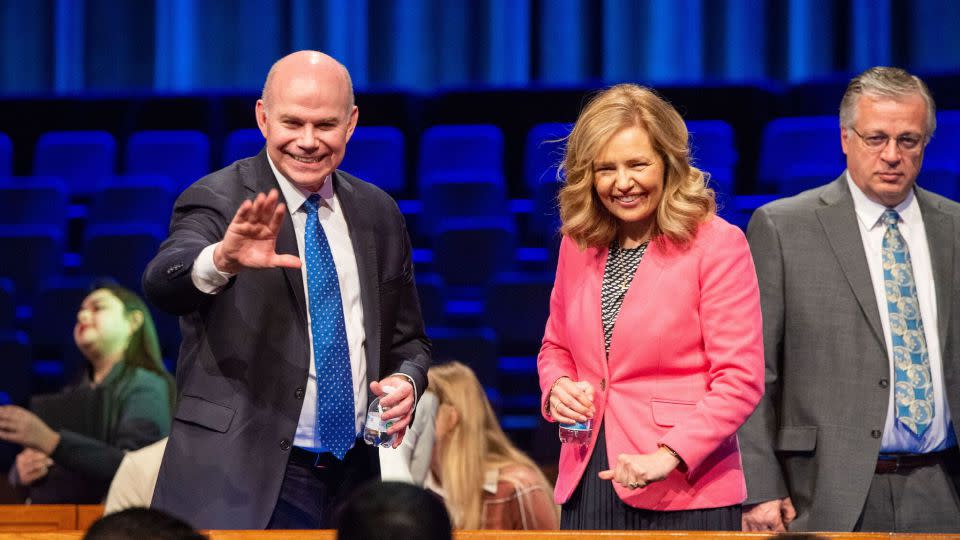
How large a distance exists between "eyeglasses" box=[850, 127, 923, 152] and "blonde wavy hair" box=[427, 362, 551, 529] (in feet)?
4.73

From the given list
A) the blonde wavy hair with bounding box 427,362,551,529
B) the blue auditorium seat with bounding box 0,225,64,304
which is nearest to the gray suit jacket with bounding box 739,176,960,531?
the blonde wavy hair with bounding box 427,362,551,529

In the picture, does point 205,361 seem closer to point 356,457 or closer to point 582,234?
point 356,457

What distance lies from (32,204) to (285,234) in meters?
4.36

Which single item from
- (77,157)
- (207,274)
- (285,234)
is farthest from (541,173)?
(207,274)

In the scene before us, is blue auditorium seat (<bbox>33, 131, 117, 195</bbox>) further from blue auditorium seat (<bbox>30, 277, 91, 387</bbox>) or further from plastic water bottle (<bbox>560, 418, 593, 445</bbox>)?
plastic water bottle (<bbox>560, 418, 593, 445</bbox>)

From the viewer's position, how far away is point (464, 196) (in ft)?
19.8

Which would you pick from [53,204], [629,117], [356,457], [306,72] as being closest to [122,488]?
[356,457]

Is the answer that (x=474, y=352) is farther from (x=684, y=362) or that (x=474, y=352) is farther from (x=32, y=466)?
(x=684, y=362)

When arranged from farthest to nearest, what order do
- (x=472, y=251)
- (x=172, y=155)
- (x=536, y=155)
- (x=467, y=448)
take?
1. (x=172, y=155)
2. (x=536, y=155)
3. (x=472, y=251)
4. (x=467, y=448)

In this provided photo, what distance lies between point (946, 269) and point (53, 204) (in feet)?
15.2

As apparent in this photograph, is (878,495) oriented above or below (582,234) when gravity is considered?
below

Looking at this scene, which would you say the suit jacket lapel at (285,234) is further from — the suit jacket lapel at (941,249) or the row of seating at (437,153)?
the row of seating at (437,153)

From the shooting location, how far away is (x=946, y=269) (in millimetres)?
2809

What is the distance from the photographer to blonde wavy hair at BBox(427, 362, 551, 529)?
369cm
